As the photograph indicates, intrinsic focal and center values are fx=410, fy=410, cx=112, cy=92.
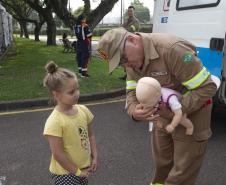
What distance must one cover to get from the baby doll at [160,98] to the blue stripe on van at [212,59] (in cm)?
241

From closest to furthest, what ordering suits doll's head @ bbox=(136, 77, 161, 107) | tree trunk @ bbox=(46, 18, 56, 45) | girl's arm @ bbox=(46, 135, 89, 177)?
doll's head @ bbox=(136, 77, 161, 107), girl's arm @ bbox=(46, 135, 89, 177), tree trunk @ bbox=(46, 18, 56, 45)

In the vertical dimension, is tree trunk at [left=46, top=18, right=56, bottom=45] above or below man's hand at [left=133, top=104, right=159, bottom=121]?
below

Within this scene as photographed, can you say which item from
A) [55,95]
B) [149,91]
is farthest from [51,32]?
[149,91]

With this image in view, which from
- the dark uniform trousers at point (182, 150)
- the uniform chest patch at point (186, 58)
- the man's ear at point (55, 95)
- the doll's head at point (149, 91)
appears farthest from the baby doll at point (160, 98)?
the man's ear at point (55, 95)

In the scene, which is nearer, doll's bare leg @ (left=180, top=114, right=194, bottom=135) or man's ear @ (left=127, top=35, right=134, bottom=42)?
man's ear @ (left=127, top=35, right=134, bottom=42)

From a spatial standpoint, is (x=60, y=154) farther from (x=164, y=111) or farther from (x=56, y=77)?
(x=164, y=111)

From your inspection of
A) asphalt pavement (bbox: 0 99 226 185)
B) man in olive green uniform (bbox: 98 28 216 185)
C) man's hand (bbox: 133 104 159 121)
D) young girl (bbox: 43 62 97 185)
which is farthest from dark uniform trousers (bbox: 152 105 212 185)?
asphalt pavement (bbox: 0 99 226 185)

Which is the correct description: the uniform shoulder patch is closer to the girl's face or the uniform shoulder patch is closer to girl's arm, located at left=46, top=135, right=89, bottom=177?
the girl's face

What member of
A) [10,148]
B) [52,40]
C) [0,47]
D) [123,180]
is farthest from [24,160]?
[52,40]

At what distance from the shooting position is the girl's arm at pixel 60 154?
108 inches

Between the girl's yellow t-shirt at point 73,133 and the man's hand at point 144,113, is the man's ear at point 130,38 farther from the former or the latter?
the girl's yellow t-shirt at point 73,133

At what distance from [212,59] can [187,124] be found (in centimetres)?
256

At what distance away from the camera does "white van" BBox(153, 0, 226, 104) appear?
4961 mm

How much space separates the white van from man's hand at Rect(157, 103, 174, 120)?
246 cm
